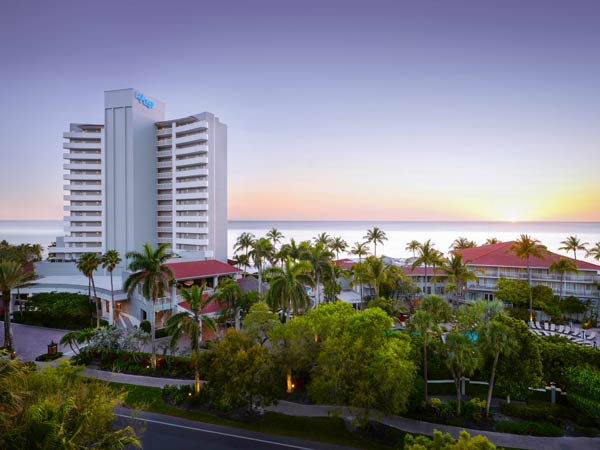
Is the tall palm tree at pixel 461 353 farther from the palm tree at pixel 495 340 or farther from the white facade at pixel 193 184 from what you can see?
the white facade at pixel 193 184

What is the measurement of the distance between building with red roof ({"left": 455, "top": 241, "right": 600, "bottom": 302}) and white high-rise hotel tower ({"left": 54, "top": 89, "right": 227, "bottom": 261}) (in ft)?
159

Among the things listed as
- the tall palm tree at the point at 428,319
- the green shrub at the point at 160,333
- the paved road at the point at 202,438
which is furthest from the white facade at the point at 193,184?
the tall palm tree at the point at 428,319

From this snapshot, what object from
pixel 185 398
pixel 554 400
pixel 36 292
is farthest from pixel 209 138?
pixel 554 400

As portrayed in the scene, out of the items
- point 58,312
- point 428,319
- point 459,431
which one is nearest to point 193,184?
point 58,312

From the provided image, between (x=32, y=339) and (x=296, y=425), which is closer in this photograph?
(x=296, y=425)

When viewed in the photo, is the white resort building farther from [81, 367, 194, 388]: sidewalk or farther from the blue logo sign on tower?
[81, 367, 194, 388]: sidewalk

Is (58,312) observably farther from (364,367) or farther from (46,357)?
(364,367)

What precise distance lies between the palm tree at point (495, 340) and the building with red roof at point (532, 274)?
2795 centimetres

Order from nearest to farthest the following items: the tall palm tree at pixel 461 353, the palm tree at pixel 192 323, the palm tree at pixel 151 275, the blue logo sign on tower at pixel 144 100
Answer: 1. the tall palm tree at pixel 461 353
2. the palm tree at pixel 192 323
3. the palm tree at pixel 151 275
4. the blue logo sign on tower at pixel 144 100

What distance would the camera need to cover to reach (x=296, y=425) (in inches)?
908

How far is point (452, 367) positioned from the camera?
24438 mm

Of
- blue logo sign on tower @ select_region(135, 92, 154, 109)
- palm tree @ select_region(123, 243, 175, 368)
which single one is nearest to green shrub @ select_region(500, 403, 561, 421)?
palm tree @ select_region(123, 243, 175, 368)

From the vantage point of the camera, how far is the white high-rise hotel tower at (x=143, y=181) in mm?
69000

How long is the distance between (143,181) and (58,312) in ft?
111
